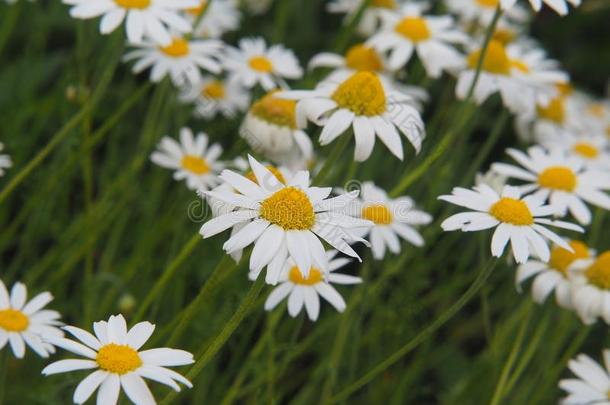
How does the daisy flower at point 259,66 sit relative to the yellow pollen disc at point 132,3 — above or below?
below

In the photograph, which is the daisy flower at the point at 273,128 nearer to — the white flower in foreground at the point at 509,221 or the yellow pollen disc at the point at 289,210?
the white flower in foreground at the point at 509,221

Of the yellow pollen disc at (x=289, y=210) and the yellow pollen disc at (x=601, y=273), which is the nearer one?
the yellow pollen disc at (x=289, y=210)

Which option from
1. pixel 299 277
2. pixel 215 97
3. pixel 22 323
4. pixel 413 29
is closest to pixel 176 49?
pixel 215 97

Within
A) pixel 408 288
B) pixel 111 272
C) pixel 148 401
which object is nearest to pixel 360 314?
pixel 408 288

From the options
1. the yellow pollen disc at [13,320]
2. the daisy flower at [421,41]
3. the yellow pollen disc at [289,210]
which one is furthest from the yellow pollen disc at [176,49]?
the yellow pollen disc at [289,210]

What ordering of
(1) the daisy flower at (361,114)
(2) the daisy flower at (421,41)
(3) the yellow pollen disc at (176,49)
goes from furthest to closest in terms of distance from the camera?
(2) the daisy flower at (421,41), (3) the yellow pollen disc at (176,49), (1) the daisy flower at (361,114)

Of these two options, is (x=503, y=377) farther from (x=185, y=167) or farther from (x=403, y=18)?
(x=403, y=18)

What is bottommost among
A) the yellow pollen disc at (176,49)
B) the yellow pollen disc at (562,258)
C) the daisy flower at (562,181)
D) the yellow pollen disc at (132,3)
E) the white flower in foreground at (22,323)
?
the white flower in foreground at (22,323)

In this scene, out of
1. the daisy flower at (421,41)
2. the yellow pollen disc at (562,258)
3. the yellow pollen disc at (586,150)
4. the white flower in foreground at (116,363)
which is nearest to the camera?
the white flower in foreground at (116,363)
